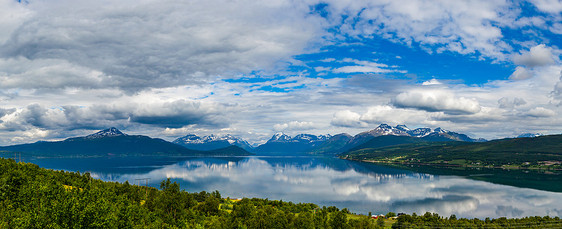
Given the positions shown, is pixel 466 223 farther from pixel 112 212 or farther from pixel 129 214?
pixel 112 212

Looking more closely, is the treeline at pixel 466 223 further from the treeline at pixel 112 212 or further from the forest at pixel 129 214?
the treeline at pixel 112 212

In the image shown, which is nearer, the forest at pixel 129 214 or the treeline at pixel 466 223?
the forest at pixel 129 214

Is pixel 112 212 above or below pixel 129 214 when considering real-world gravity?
above

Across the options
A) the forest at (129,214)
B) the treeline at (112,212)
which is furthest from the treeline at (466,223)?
the treeline at (112,212)

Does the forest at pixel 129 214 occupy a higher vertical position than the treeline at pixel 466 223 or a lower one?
higher

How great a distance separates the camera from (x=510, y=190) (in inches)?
7643

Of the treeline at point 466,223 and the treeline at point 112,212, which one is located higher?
the treeline at point 112,212

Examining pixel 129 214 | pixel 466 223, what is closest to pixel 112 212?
pixel 129 214

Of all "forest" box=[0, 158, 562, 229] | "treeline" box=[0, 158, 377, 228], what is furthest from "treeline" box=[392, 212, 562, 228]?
"treeline" box=[0, 158, 377, 228]

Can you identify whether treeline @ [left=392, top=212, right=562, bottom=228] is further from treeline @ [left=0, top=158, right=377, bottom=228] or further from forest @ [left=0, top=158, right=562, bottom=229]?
treeline @ [left=0, top=158, right=377, bottom=228]

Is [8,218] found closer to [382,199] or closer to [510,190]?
[382,199]

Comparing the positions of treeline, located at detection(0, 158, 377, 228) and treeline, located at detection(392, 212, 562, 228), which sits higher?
treeline, located at detection(0, 158, 377, 228)

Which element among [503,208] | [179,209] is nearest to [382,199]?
[503,208]

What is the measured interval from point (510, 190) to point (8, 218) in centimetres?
23841
